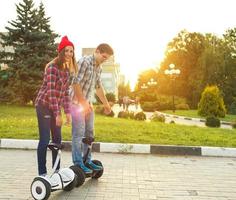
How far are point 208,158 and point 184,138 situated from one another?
66.6 inches

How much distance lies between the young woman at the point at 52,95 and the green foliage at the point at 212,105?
937 inches

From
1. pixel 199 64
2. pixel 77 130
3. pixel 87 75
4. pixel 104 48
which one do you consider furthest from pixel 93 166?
pixel 199 64

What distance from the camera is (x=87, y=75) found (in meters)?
4.89

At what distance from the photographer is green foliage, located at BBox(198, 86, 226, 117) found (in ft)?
Result: 89.3

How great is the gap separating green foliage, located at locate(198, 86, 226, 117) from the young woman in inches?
937

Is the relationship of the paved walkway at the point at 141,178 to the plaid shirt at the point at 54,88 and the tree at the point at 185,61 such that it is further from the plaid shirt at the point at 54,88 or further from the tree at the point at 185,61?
the tree at the point at 185,61

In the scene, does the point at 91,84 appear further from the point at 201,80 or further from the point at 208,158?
the point at 201,80

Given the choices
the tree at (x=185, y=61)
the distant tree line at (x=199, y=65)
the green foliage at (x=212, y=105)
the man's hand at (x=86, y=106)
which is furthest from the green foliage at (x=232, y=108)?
the man's hand at (x=86, y=106)

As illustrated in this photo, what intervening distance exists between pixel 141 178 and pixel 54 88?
1.92 metres

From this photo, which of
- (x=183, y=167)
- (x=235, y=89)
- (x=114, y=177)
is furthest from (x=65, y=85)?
(x=235, y=89)

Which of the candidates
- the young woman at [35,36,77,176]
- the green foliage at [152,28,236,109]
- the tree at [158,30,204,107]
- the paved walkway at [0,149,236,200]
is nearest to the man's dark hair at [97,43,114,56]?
the young woman at [35,36,77,176]

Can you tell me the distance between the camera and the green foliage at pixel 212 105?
27.2 m

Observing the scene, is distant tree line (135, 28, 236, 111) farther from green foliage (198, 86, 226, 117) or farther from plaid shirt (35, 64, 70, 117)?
plaid shirt (35, 64, 70, 117)

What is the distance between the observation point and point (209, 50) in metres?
44.1
